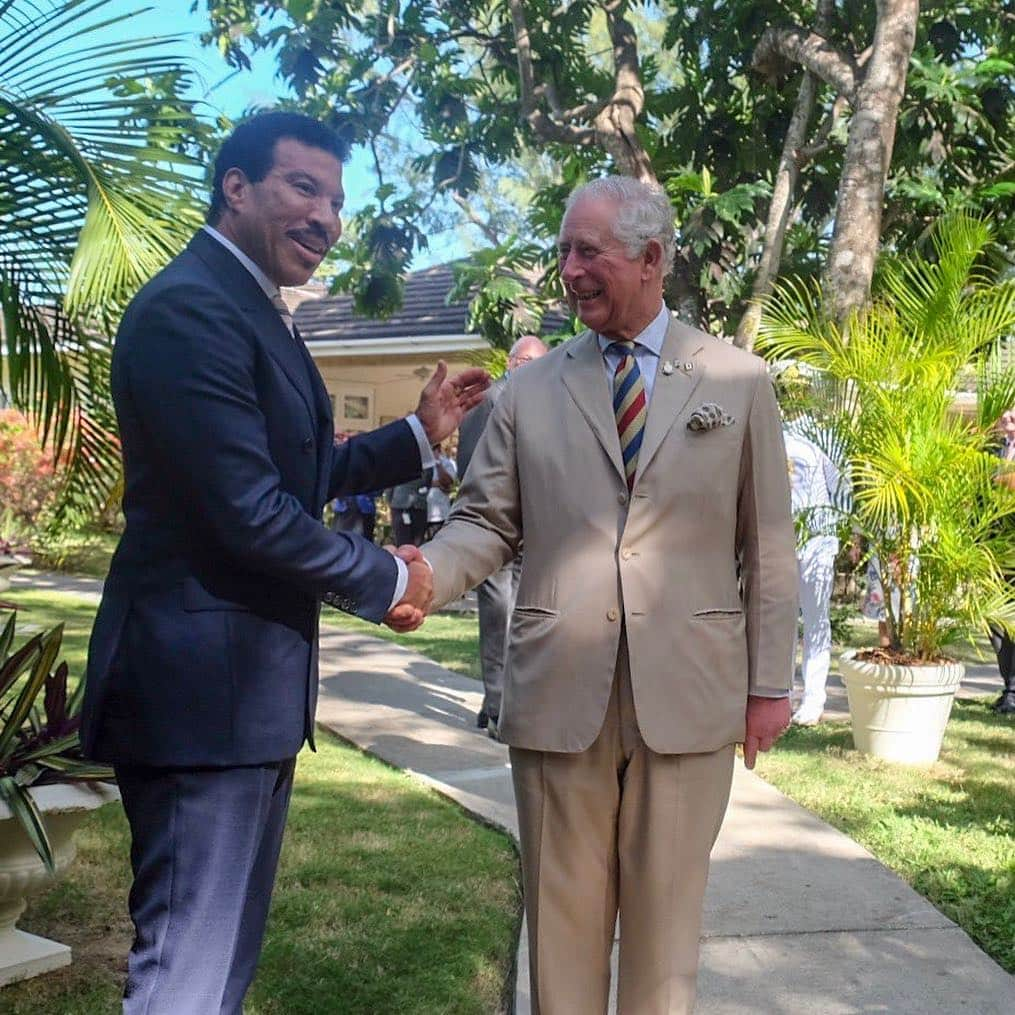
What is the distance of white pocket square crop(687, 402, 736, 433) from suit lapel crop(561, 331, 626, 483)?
0.19 meters

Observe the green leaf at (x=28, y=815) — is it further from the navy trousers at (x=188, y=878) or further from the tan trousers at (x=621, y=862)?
the tan trousers at (x=621, y=862)

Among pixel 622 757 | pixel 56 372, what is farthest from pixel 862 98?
pixel 622 757

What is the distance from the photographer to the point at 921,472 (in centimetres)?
662

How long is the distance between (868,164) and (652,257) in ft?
20.6

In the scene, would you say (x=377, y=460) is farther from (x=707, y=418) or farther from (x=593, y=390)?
(x=707, y=418)

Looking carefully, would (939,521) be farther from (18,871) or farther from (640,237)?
(18,871)

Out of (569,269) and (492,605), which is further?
(492,605)

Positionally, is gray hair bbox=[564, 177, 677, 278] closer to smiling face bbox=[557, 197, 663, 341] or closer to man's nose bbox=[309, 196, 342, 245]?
smiling face bbox=[557, 197, 663, 341]

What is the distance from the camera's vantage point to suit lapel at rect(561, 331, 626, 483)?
2.97 meters

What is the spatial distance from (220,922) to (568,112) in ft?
36.9

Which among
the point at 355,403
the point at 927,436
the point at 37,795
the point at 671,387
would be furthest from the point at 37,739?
the point at 355,403

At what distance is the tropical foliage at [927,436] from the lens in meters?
6.69

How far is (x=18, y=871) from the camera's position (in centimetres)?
373

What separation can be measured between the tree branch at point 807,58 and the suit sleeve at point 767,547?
7.34 metres
